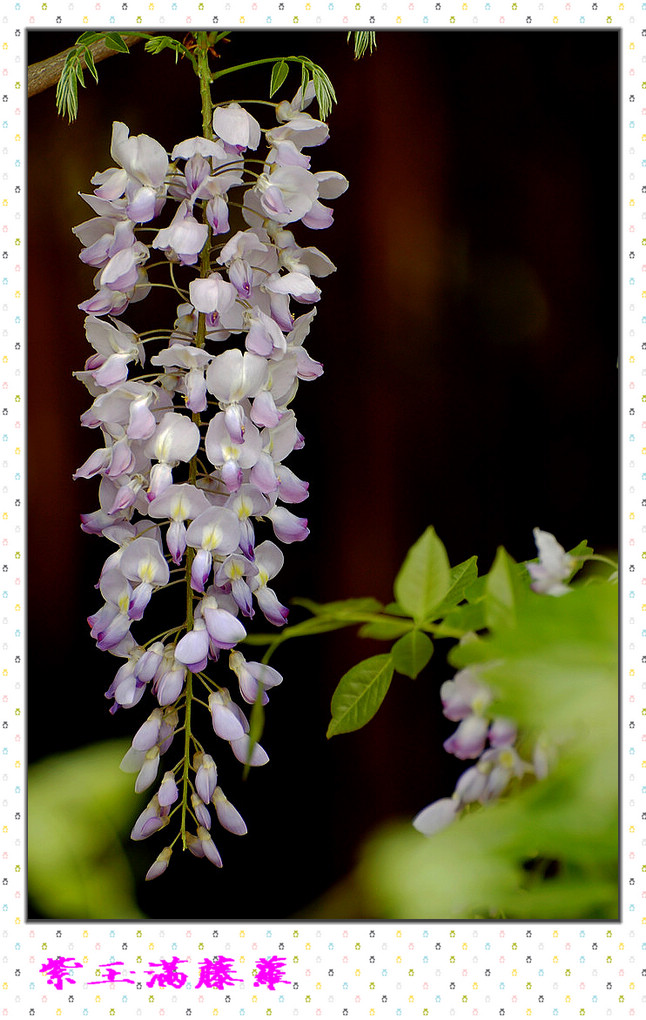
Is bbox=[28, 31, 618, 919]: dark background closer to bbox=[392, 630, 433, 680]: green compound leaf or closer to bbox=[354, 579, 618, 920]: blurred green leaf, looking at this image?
bbox=[392, 630, 433, 680]: green compound leaf

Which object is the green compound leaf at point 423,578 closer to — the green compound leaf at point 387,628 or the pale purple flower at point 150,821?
the green compound leaf at point 387,628

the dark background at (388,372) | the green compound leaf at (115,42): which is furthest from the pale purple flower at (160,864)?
the green compound leaf at (115,42)

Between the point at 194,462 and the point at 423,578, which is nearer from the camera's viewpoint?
the point at 423,578

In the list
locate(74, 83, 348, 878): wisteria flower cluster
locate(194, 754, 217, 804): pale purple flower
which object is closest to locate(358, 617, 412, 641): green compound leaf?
locate(74, 83, 348, 878): wisteria flower cluster

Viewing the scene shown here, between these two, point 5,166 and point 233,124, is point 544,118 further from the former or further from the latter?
point 5,166

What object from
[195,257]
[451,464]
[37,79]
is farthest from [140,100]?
[451,464]

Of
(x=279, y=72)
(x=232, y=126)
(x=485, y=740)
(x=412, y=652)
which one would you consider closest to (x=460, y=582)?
(x=412, y=652)

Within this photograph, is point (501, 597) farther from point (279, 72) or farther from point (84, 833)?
point (279, 72)
